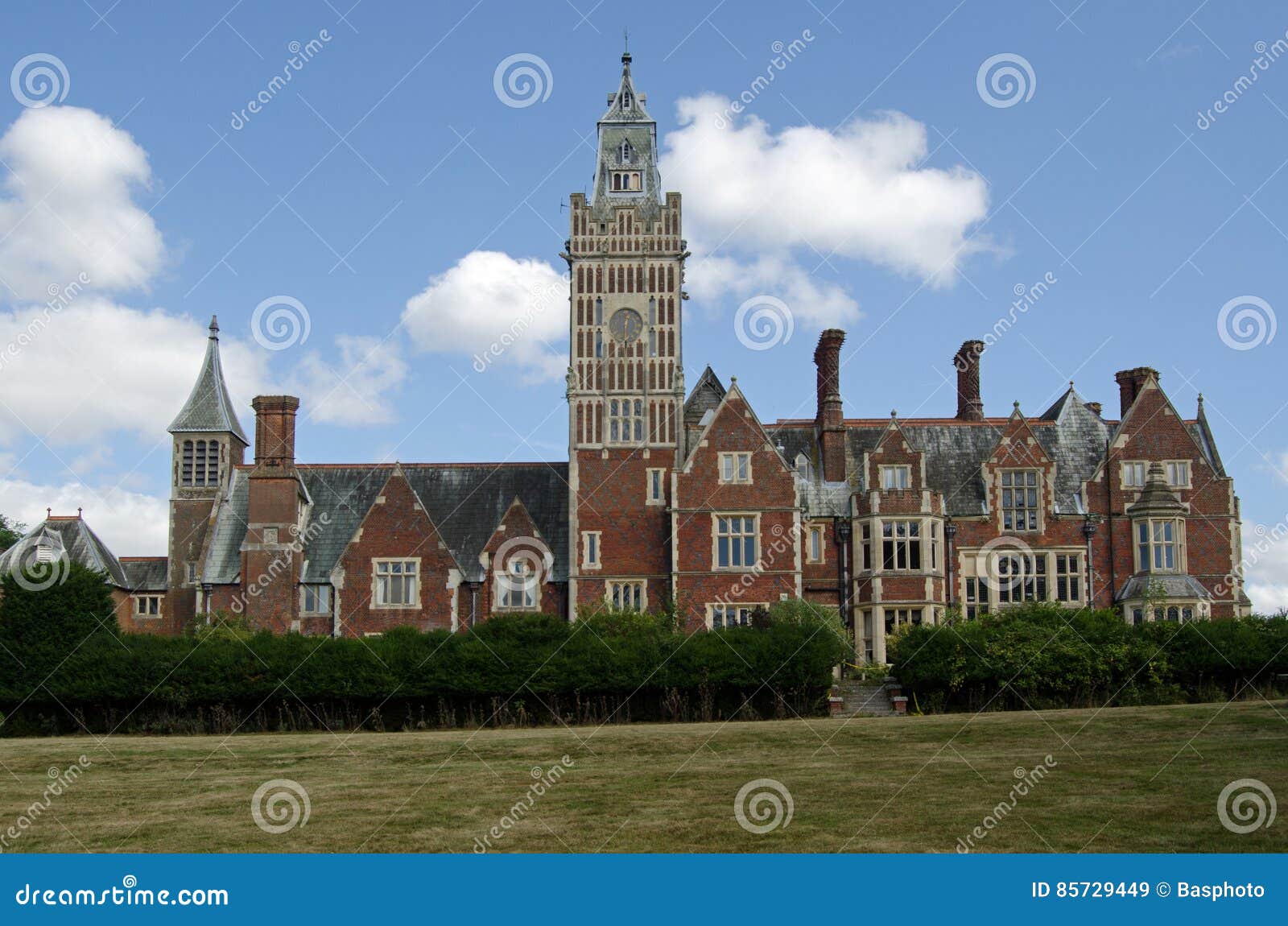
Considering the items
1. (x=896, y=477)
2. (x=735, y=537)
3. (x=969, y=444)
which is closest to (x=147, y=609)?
(x=735, y=537)

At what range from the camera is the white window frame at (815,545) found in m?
48.2

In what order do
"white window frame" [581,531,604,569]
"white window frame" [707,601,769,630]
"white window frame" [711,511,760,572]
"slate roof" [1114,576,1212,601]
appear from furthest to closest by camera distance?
"white window frame" [581,531,604,569] < "white window frame" [711,511,760,572] < "slate roof" [1114,576,1212,601] < "white window frame" [707,601,769,630]

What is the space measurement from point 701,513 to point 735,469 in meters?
1.78

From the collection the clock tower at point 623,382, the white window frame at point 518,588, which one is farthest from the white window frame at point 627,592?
the white window frame at point 518,588

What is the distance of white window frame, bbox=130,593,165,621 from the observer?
174ft

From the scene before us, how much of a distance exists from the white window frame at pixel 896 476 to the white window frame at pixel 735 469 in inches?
175

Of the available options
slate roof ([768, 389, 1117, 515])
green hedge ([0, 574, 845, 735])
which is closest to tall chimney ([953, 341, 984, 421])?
slate roof ([768, 389, 1117, 515])

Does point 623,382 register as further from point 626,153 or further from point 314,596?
point 314,596

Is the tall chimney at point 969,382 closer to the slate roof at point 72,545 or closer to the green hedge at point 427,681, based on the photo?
the green hedge at point 427,681

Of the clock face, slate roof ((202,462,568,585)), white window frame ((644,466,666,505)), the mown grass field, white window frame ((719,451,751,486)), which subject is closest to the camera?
the mown grass field

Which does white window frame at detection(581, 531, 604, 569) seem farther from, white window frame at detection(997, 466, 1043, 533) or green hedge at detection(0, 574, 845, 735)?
white window frame at detection(997, 466, 1043, 533)

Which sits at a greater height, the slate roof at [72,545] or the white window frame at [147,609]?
the slate roof at [72,545]

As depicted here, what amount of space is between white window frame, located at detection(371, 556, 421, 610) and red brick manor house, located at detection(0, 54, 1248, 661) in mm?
70

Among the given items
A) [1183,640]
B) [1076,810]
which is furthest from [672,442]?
[1076,810]
